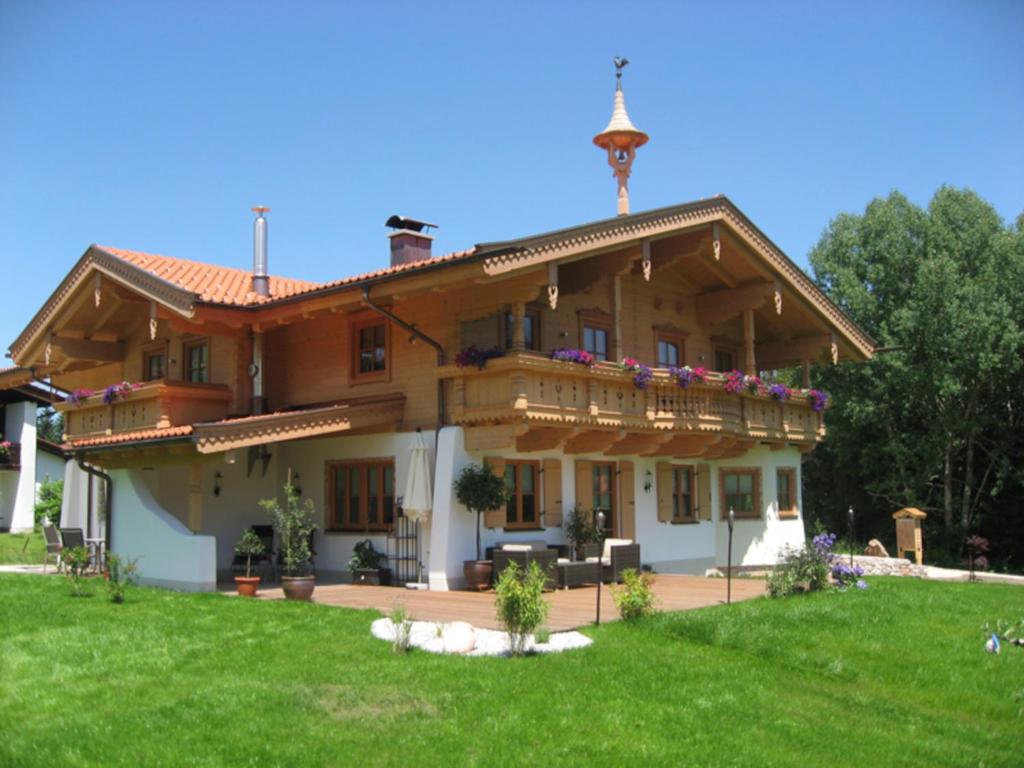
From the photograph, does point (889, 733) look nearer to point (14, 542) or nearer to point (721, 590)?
point (721, 590)

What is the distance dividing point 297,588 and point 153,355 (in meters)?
10.0

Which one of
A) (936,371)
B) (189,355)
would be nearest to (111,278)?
(189,355)

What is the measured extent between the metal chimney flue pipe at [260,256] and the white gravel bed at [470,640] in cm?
1110

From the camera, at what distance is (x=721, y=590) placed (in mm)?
17078

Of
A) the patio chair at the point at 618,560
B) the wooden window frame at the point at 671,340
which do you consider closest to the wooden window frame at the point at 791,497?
the wooden window frame at the point at 671,340

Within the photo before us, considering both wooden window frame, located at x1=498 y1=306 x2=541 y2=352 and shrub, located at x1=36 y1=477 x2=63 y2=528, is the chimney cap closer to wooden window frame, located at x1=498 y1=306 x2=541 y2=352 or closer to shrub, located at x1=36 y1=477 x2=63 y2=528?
wooden window frame, located at x1=498 y1=306 x2=541 y2=352

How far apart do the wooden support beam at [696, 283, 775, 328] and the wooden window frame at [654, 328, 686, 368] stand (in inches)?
33.3

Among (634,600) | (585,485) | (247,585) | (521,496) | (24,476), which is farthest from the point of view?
→ (24,476)

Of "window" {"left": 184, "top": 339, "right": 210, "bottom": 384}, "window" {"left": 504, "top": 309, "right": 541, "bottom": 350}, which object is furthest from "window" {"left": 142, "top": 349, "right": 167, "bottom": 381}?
"window" {"left": 504, "top": 309, "right": 541, "bottom": 350}

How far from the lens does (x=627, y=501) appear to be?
20656 millimetres

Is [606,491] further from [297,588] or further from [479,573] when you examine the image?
[297,588]

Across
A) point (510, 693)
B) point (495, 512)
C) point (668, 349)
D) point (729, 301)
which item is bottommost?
point (510, 693)

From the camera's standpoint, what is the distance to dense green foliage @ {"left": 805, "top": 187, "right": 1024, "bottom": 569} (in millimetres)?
32750

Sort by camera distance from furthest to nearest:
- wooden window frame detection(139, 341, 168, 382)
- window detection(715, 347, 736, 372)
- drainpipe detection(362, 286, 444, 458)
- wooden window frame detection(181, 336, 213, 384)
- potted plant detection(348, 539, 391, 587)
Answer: window detection(715, 347, 736, 372) < wooden window frame detection(139, 341, 168, 382) < wooden window frame detection(181, 336, 213, 384) < potted plant detection(348, 539, 391, 587) < drainpipe detection(362, 286, 444, 458)
